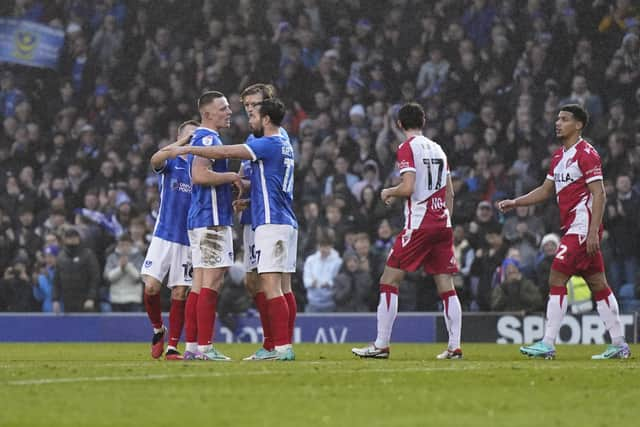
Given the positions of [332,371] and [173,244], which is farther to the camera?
[173,244]

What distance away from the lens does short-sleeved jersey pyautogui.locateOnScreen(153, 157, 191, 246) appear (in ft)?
39.2

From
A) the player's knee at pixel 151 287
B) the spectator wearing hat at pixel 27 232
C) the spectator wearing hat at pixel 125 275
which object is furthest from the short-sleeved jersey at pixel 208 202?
the spectator wearing hat at pixel 27 232

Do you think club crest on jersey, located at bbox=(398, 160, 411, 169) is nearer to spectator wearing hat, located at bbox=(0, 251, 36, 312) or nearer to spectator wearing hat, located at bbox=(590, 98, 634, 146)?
spectator wearing hat, located at bbox=(590, 98, 634, 146)

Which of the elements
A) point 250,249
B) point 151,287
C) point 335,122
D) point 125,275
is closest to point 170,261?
point 151,287

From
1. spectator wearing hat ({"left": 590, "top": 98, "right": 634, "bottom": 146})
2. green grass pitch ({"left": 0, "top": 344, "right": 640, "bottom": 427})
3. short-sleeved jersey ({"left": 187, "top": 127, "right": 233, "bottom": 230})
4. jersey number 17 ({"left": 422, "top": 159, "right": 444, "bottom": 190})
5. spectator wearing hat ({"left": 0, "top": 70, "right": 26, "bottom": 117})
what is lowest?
green grass pitch ({"left": 0, "top": 344, "right": 640, "bottom": 427})

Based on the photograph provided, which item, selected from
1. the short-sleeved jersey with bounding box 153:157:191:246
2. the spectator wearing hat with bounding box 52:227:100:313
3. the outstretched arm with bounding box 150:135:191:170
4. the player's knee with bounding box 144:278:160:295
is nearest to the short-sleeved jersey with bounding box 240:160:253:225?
the outstretched arm with bounding box 150:135:191:170

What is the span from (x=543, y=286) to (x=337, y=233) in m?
3.61

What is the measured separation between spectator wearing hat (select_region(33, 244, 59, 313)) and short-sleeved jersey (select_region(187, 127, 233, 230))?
36.3ft

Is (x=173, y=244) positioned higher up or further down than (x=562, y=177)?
further down

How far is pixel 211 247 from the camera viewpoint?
11.0 m

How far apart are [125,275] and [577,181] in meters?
10.6

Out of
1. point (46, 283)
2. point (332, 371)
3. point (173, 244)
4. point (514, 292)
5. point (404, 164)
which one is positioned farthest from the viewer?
point (46, 283)

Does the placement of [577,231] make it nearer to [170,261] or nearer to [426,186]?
[426,186]

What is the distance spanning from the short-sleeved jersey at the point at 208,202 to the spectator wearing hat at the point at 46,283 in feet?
36.3
